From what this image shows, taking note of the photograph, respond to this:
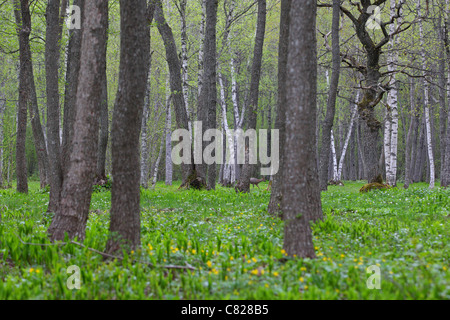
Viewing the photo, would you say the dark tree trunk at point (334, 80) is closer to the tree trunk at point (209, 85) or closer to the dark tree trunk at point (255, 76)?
the dark tree trunk at point (255, 76)

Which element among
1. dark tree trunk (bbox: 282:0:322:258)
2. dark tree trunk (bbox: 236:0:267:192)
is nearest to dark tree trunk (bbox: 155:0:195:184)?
dark tree trunk (bbox: 236:0:267:192)

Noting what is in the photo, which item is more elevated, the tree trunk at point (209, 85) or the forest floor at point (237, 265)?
the tree trunk at point (209, 85)

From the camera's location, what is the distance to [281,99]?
27.0ft

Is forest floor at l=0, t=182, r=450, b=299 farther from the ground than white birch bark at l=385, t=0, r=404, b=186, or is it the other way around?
white birch bark at l=385, t=0, r=404, b=186

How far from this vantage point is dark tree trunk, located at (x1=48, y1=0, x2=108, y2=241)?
5.59 metres

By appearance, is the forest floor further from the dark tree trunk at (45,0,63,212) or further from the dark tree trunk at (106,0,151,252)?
the dark tree trunk at (45,0,63,212)

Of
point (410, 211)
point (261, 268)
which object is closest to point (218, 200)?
point (410, 211)

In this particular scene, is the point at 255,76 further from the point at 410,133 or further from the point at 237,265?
the point at 410,133

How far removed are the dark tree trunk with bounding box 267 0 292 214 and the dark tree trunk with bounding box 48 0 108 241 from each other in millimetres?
3986

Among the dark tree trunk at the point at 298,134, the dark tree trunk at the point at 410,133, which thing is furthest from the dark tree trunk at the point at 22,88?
the dark tree trunk at the point at 410,133

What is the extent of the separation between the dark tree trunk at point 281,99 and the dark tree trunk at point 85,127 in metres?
3.99

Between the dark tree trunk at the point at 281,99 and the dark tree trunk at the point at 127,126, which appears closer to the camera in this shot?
the dark tree trunk at the point at 127,126

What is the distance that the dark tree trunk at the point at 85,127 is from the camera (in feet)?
18.3
